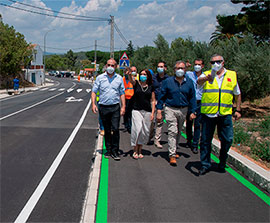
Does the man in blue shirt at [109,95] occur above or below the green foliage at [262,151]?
above

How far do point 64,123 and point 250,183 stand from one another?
8.06 metres

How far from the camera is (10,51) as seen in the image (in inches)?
1374

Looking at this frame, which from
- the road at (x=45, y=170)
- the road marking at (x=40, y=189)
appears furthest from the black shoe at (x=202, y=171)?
the road marking at (x=40, y=189)

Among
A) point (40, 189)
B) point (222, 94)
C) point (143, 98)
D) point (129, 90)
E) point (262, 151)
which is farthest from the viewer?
point (129, 90)

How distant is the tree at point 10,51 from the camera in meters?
34.8

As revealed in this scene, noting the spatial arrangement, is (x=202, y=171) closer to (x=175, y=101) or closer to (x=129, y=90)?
(x=175, y=101)

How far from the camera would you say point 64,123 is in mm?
11570

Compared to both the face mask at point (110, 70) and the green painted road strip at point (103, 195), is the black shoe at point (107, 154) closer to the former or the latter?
the green painted road strip at point (103, 195)

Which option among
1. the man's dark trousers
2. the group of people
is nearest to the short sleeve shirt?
the group of people

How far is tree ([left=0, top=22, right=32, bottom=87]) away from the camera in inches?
1368

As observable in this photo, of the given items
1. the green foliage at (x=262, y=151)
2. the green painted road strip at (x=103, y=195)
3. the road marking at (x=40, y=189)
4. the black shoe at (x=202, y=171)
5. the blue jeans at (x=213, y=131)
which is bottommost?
the road marking at (x=40, y=189)

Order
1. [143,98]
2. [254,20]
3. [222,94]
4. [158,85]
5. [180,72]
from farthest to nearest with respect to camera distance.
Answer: [254,20], [158,85], [143,98], [180,72], [222,94]

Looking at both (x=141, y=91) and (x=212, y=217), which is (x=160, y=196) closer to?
(x=212, y=217)

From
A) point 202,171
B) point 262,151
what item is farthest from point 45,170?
point 262,151
